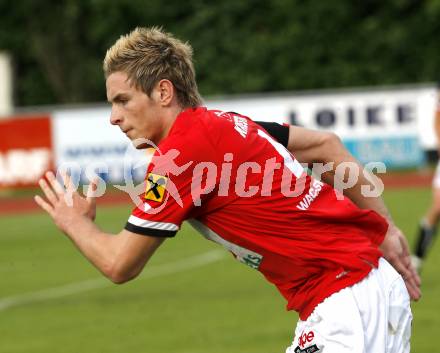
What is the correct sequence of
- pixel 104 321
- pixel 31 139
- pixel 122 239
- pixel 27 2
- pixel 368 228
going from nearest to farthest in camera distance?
pixel 122 239
pixel 368 228
pixel 104 321
pixel 31 139
pixel 27 2

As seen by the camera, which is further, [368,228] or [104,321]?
[104,321]

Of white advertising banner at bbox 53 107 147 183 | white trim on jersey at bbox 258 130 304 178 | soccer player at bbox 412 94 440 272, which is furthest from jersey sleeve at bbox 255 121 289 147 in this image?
white advertising banner at bbox 53 107 147 183

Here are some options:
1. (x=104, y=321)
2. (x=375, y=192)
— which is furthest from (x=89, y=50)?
(x=375, y=192)

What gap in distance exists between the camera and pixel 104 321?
10180 millimetres

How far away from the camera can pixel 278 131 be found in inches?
195

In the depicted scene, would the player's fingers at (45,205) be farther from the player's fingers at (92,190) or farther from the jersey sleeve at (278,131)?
the jersey sleeve at (278,131)

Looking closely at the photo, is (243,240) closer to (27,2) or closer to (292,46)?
(292,46)

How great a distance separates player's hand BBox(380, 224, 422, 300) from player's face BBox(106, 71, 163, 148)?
3.46 ft

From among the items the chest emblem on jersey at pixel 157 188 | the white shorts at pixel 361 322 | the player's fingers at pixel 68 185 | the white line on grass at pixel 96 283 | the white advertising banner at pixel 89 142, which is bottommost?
the white advertising banner at pixel 89 142

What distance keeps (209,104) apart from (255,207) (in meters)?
20.2

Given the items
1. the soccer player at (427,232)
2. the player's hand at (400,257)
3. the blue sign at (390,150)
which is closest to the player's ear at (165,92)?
the player's hand at (400,257)

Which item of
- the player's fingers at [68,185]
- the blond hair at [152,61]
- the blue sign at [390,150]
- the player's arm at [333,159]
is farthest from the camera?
the blue sign at [390,150]

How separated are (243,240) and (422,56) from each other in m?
27.4

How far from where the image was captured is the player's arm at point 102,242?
4359 millimetres
